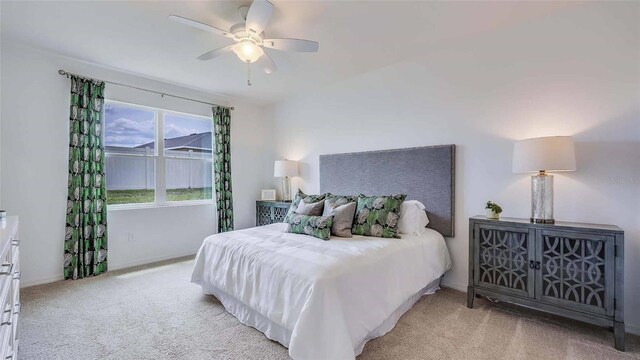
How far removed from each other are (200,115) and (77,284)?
273 cm

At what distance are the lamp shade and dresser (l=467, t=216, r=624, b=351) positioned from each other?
46cm

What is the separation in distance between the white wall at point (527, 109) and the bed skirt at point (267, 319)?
1.14m

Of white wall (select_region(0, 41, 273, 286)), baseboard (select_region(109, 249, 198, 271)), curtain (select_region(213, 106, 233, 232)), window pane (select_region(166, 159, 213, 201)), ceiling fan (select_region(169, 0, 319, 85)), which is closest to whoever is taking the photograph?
ceiling fan (select_region(169, 0, 319, 85))

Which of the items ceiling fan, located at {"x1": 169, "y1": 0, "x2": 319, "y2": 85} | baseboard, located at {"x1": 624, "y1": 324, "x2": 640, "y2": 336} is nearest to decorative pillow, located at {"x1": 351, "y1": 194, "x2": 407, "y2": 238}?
ceiling fan, located at {"x1": 169, "y1": 0, "x2": 319, "y2": 85}

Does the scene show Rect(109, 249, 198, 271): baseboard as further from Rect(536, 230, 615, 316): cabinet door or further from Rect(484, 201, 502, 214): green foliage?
Rect(536, 230, 615, 316): cabinet door

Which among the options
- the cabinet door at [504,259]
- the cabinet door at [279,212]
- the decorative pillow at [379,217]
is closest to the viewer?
the cabinet door at [504,259]

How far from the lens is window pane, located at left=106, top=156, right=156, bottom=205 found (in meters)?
3.73

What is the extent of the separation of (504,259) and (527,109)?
141cm

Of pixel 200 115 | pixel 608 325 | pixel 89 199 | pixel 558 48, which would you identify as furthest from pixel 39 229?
pixel 558 48

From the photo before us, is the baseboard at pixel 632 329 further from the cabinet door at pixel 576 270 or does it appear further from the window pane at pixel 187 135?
the window pane at pixel 187 135

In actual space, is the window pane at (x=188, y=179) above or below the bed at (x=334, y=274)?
above

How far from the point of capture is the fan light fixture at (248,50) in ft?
7.77

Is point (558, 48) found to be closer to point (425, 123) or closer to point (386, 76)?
point (425, 123)

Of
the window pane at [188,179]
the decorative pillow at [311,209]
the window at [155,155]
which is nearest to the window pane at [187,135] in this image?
the window at [155,155]
